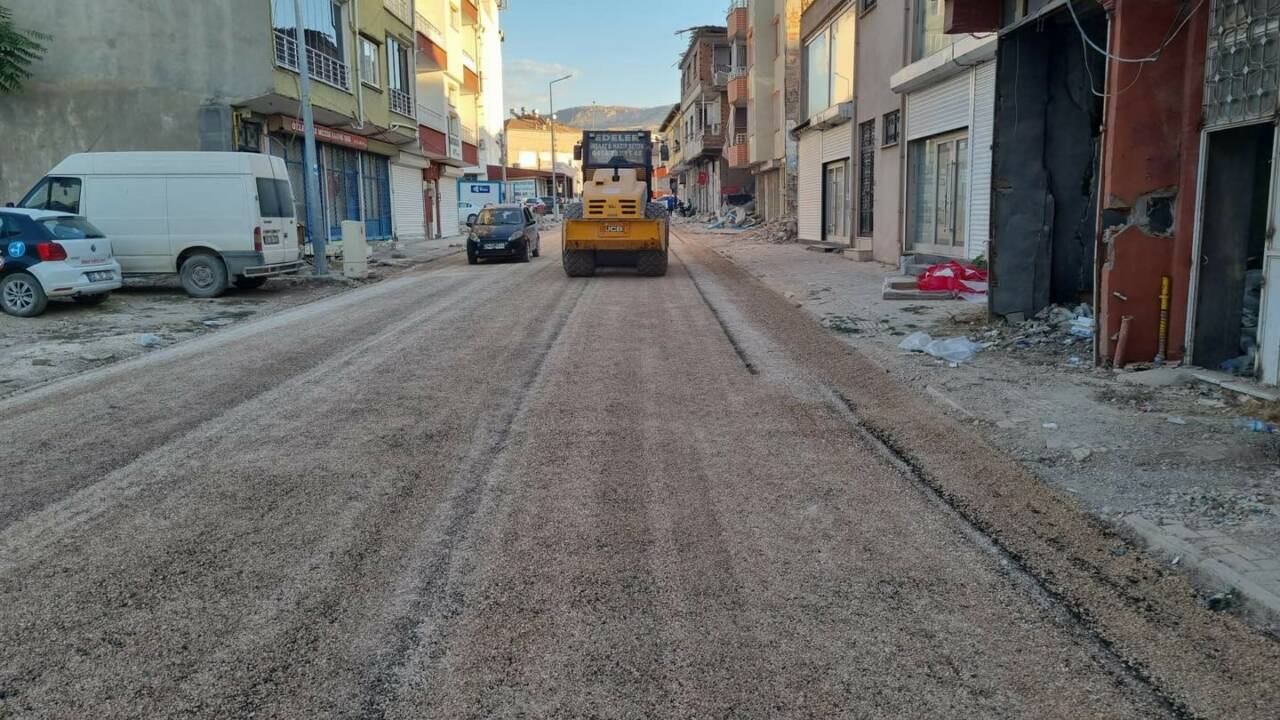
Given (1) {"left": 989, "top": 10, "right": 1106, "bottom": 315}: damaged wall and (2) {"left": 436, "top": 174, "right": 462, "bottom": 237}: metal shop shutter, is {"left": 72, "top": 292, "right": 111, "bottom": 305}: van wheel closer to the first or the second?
(1) {"left": 989, "top": 10, "right": 1106, "bottom": 315}: damaged wall

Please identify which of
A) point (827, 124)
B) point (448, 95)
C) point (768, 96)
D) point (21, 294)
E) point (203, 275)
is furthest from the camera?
point (768, 96)

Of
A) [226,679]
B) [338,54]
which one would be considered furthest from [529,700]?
[338,54]

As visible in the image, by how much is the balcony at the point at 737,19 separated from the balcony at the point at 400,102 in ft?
66.9

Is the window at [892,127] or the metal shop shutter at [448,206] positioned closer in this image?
the window at [892,127]

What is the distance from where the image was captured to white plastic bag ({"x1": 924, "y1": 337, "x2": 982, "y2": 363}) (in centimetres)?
923

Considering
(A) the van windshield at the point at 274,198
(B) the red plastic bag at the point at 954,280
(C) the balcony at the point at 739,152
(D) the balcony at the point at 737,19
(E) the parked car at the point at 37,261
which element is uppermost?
(D) the balcony at the point at 737,19

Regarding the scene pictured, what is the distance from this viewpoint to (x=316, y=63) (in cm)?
2444

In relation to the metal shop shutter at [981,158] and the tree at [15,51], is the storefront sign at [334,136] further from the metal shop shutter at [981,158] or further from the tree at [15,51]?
the metal shop shutter at [981,158]

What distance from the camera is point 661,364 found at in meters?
8.98

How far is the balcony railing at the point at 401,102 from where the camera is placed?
32.5m

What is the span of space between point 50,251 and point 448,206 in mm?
34596

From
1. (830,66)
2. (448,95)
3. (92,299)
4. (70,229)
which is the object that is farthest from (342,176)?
(70,229)

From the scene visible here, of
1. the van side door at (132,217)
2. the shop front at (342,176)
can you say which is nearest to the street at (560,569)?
the van side door at (132,217)

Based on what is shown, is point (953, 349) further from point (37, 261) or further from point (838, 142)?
point (838, 142)
